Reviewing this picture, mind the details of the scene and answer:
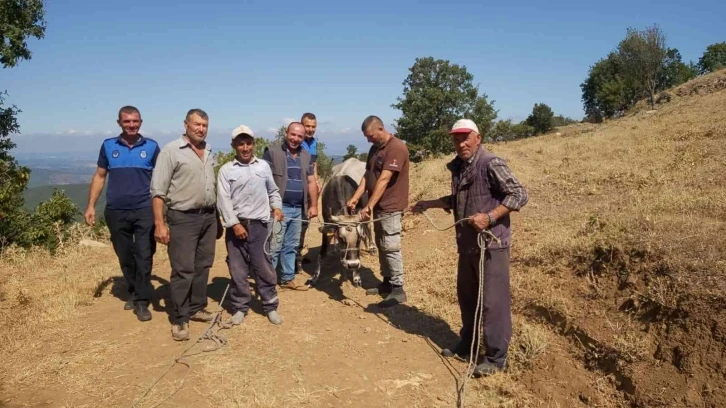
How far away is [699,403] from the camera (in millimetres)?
3148

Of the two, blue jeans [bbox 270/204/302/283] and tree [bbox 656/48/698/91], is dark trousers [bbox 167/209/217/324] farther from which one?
tree [bbox 656/48/698/91]

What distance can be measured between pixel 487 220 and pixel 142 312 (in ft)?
13.4

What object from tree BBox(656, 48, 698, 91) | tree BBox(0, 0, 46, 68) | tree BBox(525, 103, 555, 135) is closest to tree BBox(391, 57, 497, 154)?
tree BBox(525, 103, 555, 135)

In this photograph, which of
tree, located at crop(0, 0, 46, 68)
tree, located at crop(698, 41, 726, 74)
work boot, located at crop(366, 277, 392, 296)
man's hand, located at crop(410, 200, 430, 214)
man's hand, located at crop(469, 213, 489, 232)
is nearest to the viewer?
man's hand, located at crop(469, 213, 489, 232)

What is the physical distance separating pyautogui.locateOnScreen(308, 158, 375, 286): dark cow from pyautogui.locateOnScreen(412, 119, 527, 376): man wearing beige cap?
1.62 meters

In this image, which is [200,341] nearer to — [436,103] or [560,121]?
[436,103]

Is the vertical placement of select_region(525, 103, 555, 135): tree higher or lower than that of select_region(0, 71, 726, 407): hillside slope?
higher

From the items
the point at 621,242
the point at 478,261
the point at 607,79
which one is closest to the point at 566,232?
the point at 621,242

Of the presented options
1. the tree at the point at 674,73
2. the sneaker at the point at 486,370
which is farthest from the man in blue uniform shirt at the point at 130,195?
the tree at the point at 674,73

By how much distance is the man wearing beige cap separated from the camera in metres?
3.57

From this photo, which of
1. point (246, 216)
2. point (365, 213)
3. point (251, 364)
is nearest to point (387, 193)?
point (365, 213)

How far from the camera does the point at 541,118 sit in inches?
1677

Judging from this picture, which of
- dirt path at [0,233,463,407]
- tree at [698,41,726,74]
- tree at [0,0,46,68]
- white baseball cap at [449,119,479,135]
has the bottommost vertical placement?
dirt path at [0,233,463,407]

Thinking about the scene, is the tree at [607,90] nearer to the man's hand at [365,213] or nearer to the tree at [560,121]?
the tree at [560,121]
